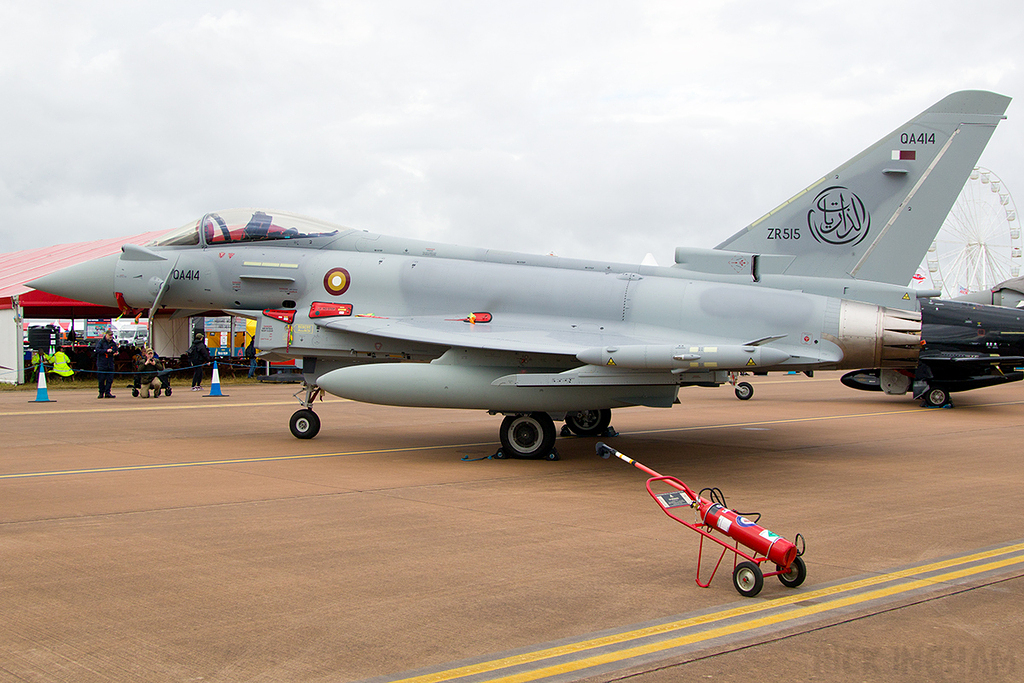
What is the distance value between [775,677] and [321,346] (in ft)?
31.4

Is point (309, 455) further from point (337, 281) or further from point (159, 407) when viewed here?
point (159, 407)

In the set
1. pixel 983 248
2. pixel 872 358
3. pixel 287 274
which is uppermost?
pixel 983 248

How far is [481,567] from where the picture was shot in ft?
19.2

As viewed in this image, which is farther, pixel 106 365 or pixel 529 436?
pixel 106 365

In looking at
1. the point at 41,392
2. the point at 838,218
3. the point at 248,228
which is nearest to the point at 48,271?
the point at 41,392

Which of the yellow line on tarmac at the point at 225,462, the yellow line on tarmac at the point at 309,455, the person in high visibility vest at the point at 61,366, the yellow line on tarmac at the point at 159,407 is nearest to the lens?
the yellow line on tarmac at the point at 225,462

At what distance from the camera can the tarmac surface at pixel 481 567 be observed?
13.6 feet

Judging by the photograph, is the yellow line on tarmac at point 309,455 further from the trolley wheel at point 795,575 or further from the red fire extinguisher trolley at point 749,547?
the trolley wheel at point 795,575

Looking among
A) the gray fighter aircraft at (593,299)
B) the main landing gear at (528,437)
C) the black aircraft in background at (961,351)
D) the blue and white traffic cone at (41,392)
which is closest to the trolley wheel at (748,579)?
the gray fighter aircraft at (593,299)

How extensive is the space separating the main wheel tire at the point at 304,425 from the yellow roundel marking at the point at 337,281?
2.25 meters

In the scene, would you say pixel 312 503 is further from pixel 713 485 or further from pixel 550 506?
pixel 713 485

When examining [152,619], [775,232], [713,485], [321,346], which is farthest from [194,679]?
[775,232]

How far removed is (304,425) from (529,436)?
413cm

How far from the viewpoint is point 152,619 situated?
4668 mm
